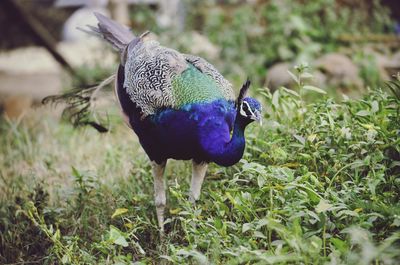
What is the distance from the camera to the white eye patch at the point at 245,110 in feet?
8.95

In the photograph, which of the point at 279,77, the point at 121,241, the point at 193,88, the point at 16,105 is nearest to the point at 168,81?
the point at 193,88

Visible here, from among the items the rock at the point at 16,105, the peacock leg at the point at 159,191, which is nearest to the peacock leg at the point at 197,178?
the peacock leg at the point at 159,191

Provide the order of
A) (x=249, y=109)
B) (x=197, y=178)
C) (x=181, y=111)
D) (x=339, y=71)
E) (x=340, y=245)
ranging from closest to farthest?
1. (x=340, y=245)
2. (x=249, y=109)
3. (x=181, y=111)
4. (x=197, y=178)
5. (x=339, y=71)

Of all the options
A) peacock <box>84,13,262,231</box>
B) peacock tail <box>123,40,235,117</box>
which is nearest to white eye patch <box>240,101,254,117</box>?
peacock <box>84,13,262,231</box>

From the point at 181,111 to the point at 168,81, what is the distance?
0.80 ft

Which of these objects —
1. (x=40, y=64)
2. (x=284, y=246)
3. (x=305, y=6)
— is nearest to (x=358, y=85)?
(x=305, y=6)

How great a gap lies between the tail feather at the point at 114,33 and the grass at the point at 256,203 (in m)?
0.74

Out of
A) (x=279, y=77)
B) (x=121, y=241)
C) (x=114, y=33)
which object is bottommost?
(x=279, y=77)

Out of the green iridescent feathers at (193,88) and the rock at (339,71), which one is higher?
the green iridescent feathers at (193,88)

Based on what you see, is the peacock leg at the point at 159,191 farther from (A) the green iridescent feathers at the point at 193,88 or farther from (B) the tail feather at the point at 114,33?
(B) the tail feather at the point at 114,33

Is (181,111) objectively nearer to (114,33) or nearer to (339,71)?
(114,33)

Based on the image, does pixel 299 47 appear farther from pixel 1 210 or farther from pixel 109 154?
pixel 1 210

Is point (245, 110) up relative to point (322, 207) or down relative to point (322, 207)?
up

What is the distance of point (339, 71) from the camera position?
602 centimetres
